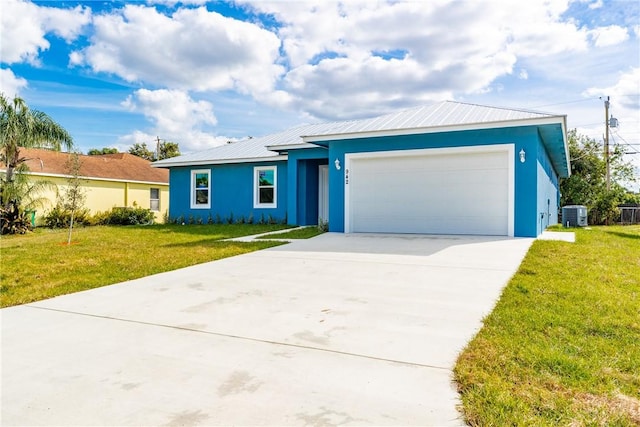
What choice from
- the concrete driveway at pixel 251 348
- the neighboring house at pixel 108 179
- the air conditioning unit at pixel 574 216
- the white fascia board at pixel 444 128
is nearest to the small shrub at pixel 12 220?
the neighboring house at pixel 108 179

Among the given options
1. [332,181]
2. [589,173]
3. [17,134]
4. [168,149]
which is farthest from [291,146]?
[168,149]

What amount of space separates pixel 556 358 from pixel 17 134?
55.0ft

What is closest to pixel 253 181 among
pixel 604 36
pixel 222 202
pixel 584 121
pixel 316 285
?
pixel 222 202

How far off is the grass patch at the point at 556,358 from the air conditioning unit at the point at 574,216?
511 inches

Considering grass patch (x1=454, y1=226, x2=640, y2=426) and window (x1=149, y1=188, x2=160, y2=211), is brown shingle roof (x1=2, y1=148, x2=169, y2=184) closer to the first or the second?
window (x1=149, y1=188, x2=160, y2=211)

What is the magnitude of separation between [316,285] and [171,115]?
1777cm

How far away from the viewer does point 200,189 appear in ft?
57.7

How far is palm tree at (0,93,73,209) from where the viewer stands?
13742 millimetres

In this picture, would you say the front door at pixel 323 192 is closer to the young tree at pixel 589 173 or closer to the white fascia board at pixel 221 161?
the white fascia board at pixel 221 161

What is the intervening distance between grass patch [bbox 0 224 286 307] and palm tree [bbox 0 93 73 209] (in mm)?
5261

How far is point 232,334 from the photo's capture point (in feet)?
12.0

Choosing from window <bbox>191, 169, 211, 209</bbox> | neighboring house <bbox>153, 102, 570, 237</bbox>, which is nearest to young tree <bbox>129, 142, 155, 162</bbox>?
window <bbox>191, 169, 211, 209</bbox>

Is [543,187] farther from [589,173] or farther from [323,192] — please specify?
[589,173]

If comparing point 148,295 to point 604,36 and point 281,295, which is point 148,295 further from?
point 604,36
